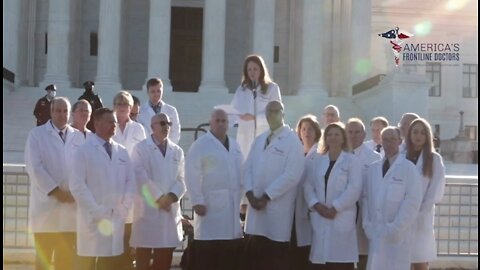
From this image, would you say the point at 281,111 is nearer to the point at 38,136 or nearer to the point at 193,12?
the point at 38,136

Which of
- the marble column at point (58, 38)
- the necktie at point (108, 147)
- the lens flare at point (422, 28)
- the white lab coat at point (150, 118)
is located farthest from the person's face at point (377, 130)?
the lens flare at point (422, 28)

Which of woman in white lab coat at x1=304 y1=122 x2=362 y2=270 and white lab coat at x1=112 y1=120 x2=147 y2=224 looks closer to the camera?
woman in white lab coat at x1=304 y1=122 x2=362 y2=270

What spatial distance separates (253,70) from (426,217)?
10.5 ft

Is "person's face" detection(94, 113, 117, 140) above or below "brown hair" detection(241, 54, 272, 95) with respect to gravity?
below

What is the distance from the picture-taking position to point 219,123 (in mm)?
8289

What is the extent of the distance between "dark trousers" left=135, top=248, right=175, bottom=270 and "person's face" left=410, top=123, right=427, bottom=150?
10.8 ft

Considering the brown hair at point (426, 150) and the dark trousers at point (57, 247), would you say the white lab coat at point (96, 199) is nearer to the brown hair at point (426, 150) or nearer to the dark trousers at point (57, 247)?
the dark trousers at point (57, 247)

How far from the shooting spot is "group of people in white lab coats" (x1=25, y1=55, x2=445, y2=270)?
7.71 metres

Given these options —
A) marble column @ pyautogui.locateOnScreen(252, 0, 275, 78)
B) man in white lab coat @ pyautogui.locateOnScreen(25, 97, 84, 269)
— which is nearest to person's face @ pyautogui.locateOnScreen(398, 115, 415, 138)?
man in white lab coat @ pyautogui.locateOnScreen(25, 97, 84, 269)

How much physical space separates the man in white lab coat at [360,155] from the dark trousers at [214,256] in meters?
1.55

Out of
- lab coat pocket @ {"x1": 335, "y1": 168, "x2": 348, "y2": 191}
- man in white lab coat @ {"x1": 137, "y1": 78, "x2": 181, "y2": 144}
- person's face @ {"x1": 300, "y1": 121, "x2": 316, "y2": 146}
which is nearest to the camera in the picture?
lab coat pocket @ {"x1": 335, "y1": 168, "x2": 348, "y2": 191}

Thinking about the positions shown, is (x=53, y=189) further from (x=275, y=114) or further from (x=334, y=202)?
(x=334, y=202)

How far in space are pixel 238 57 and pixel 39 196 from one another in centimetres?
2979

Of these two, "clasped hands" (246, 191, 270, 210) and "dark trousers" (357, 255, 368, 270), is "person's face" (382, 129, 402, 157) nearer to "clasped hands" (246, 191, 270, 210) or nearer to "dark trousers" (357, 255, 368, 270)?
"dark trousers" (357, 255, 368, 270)
